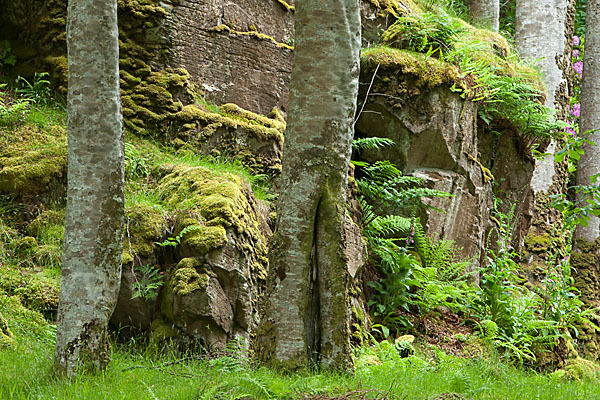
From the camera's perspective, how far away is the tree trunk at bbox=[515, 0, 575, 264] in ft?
38.0

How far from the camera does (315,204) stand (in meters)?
4.28

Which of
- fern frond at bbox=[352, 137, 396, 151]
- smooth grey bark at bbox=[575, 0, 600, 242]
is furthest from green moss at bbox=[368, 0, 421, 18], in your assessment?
smooth grey bark at bbox=[575, 0, 600, 242]

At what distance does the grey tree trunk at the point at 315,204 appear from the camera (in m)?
4.22

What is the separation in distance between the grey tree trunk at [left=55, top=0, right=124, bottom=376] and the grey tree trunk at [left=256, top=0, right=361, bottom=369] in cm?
122

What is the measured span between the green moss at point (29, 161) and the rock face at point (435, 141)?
14.3 ft

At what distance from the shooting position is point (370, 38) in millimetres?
9062

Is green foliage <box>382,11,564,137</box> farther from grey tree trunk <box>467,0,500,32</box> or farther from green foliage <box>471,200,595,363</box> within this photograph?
grey tree trunk <box>467,0,500,32</box>

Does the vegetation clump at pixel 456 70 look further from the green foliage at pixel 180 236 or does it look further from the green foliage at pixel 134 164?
the green foliage at pixel 180 236

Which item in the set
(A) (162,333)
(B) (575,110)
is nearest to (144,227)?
(A) (162,333)

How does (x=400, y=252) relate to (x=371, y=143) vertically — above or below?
below

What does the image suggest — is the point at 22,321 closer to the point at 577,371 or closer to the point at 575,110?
the point at 577,371

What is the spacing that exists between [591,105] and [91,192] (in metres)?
12.2

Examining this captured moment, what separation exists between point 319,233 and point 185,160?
2942mm

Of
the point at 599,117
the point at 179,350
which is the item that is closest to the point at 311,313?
the point at 179,350
